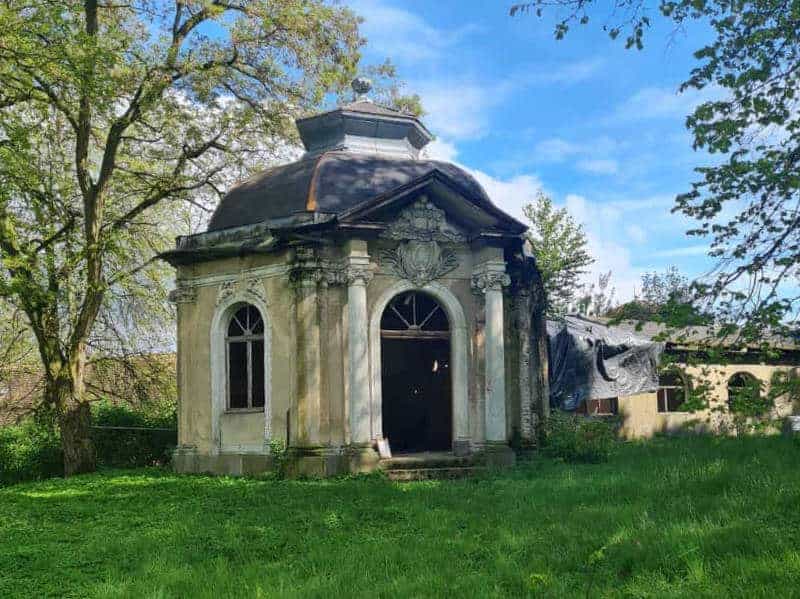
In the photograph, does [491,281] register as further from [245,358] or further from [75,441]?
[75,441]

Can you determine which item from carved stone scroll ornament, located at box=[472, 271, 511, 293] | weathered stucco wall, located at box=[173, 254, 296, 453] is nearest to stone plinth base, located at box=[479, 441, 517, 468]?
carved stone scroll ornament, located at box=[472, 271, 511, 293]

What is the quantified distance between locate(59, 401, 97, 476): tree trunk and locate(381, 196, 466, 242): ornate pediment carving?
8.04m

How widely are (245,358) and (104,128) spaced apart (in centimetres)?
748

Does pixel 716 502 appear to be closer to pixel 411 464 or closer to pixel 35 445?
pixel 411 464

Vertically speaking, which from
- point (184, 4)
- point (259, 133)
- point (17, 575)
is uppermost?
point (184, 4)

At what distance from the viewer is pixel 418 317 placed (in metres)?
16.3

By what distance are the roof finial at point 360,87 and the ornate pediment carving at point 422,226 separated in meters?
3.95

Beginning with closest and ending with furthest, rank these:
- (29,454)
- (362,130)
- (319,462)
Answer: (319,462) → (362,130) → (29,454)

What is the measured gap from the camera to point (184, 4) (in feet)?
55.7

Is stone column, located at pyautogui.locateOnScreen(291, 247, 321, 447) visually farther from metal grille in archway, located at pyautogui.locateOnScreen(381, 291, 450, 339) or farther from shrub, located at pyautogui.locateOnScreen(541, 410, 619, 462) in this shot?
shrub, located at pyautogui.locateOnScreen(541, 410, 619, 462)

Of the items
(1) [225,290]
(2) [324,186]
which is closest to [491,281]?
(2) [324,186]

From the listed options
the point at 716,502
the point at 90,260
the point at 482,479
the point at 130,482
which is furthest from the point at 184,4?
the point at 716,502

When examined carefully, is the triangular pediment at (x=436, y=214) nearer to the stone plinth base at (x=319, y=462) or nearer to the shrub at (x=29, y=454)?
the stone plinth base at (x=319, y=462)

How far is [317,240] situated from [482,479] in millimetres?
4721
